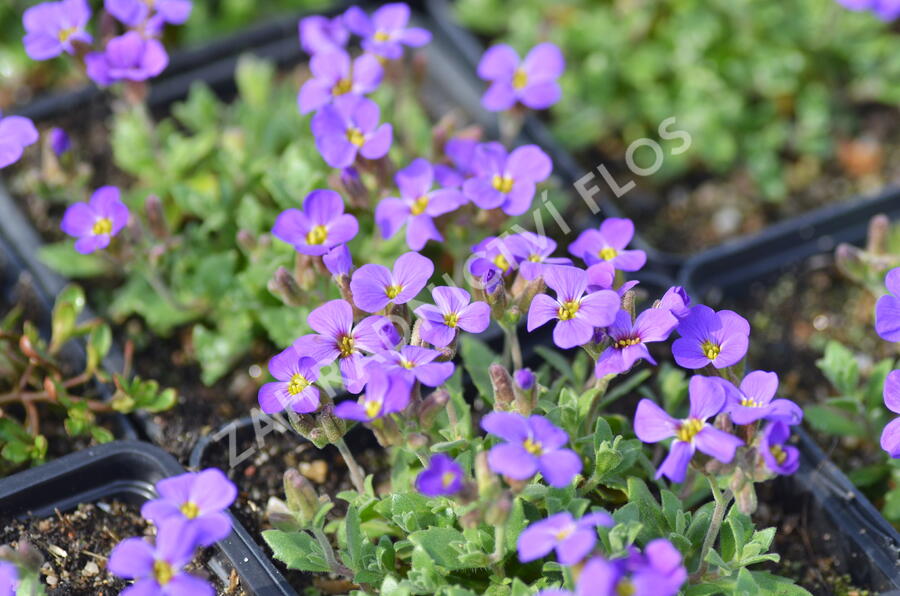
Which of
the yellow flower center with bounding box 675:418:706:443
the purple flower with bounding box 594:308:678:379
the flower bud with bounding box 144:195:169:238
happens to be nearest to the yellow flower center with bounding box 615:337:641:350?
Answer: the purple flower with bounding box 594:308:678:379

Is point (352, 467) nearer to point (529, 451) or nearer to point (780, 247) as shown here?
point (529, 451)

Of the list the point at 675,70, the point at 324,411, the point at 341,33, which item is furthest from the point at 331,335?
the point at 675,70

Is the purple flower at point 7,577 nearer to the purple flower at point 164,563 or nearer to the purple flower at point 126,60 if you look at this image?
Answer: the purple flower at point 164,563

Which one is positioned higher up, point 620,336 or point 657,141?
point 620,336

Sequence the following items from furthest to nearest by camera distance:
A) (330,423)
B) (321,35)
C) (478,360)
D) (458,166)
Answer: (321,35), (458,166), (478,360), (330,423)

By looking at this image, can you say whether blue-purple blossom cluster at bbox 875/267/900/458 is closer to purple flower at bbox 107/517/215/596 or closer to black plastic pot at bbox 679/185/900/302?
black plastic pot at bbox 679/185/900/302

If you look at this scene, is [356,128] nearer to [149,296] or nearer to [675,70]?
[149,296]

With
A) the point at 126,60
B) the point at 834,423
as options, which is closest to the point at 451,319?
the point at 834,423
